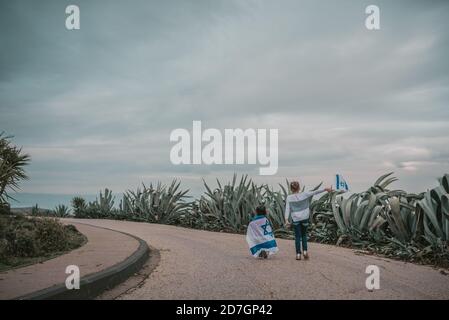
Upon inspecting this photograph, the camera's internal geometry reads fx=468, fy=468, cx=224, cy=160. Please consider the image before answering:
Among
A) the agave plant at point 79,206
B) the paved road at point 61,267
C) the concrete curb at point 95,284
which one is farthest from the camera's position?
the agave plant at point 79,206

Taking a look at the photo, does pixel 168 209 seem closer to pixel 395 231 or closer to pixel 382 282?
pixel 395 231

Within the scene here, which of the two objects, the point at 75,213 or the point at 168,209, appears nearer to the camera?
the point at 168,209

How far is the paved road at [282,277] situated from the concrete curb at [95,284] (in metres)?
0.38

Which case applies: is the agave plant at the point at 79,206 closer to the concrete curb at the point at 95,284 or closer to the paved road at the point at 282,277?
the paved road at the point at 282,277

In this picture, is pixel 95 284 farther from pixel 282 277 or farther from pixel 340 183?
pixel 340 183

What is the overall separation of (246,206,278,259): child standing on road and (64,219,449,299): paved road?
0.22m

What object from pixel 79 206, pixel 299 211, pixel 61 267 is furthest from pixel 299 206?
pixel 79 206

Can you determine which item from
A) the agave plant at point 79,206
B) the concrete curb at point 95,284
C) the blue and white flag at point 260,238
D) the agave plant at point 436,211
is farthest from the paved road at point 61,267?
the agave plant at point 79,206

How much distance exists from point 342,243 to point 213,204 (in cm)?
650

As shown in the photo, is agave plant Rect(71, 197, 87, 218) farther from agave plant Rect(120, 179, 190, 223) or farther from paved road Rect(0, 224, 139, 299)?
paved road Rect(0, 224, 139, 299)

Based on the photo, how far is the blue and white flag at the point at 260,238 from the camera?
9500mm

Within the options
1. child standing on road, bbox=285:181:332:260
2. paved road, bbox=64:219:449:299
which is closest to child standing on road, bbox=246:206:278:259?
paved road, bbox=64:219:449:299
